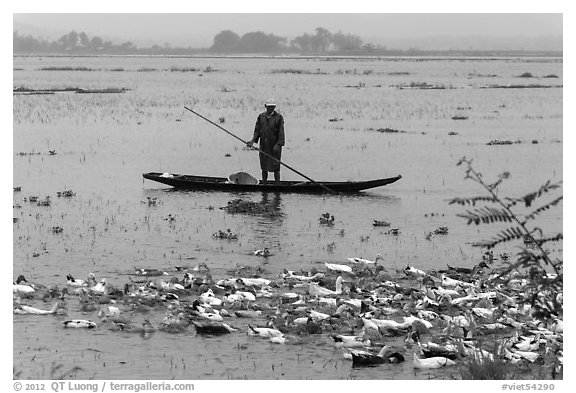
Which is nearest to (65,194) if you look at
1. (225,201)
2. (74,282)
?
(225,201)

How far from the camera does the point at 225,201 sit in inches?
989

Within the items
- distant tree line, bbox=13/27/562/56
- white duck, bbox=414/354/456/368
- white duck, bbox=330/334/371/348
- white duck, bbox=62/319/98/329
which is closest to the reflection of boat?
white duck, bbox=62/319/98/329

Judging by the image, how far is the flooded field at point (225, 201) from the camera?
13.1m

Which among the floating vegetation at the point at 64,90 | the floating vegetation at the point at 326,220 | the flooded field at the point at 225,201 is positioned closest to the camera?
the flooded field at the point at 225,201

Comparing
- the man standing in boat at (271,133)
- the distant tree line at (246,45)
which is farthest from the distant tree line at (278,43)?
the man standing in boat at (271,133)

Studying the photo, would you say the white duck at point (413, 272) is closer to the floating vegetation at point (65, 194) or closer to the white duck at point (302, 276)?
the white duck at point (302, 276)

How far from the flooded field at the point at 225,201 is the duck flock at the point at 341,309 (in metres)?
0.17

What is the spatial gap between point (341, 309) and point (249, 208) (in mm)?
9399

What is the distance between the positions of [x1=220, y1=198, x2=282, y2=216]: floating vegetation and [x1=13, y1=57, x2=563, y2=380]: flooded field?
195 millimetres

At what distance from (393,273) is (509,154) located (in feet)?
63.3

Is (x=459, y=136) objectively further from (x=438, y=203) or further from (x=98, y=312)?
(x=98, y=312)

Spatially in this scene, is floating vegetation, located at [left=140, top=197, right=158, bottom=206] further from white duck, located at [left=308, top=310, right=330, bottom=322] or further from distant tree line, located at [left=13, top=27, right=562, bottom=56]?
distant tree line, located at [left=13, top=27, right=562, bottom=56]

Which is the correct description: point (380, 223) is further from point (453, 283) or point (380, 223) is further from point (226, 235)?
point (453, 283)

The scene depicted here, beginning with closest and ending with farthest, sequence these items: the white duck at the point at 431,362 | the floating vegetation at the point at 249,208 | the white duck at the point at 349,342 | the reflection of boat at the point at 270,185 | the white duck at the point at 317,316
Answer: the white duck at the point at 431,362 → the white duck at the point at 349,342 → the white duck at the point at 317,316 → the floating vegetation at the point at 249,208 → the reflection of boat at the point at 270,185
